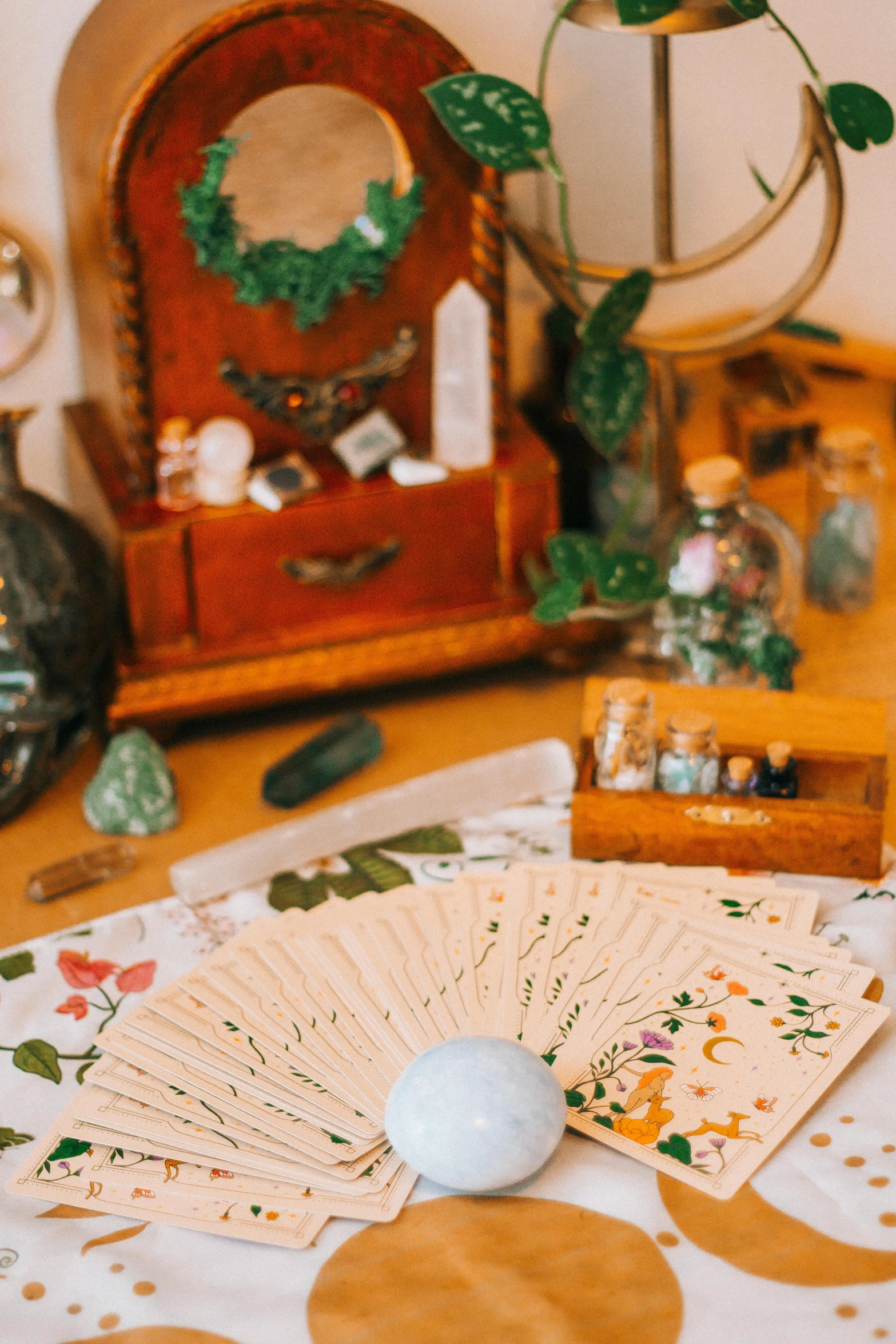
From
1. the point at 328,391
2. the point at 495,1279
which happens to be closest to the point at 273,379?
the point at 328,391

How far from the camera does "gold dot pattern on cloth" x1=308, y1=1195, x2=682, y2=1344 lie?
2.84 ft

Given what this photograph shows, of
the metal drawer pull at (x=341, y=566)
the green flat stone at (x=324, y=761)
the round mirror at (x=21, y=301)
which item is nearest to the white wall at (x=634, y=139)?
the round mirror at (x=21, y=301)

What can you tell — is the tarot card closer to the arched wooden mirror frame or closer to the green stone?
the green stone

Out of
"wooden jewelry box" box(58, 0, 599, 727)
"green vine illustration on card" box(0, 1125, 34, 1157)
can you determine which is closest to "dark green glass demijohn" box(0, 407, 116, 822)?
"wooden jewelry box" box(58, 0, 599, 727)

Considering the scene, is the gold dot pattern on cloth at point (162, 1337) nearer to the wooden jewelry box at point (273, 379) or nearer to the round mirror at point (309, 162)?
the wooden jewelry box at point (273, 379)

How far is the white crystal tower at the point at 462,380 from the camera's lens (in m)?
1.53

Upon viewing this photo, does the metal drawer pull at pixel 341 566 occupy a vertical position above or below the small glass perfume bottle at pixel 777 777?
above

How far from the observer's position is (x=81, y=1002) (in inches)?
45.9

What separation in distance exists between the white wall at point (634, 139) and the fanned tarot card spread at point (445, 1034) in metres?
0.90

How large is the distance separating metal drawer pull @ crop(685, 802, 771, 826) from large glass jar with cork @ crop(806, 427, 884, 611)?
579 millimetres

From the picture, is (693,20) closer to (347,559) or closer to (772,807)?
(347,559)

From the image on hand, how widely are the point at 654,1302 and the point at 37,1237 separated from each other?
415mm

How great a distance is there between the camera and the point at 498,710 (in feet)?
5.32

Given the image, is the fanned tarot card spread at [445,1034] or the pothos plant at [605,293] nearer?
the fanned tarot card spread at [445,1034]
